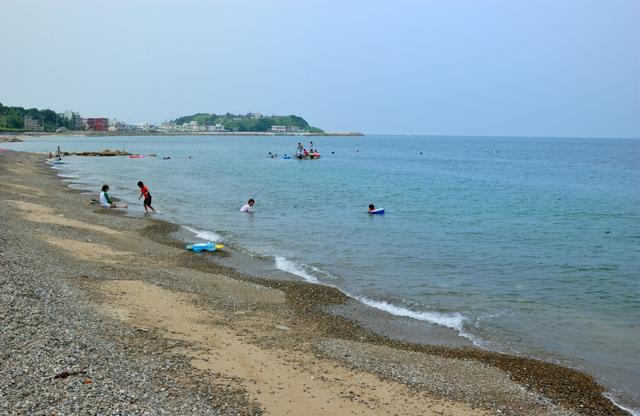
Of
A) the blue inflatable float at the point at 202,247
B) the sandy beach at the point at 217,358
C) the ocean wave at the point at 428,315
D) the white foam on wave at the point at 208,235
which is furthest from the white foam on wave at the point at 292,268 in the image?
the white foam on wave at the point at 208,235

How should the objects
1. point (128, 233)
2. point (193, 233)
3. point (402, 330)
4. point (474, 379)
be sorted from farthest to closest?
point (193, 233)
point (128, 233)
point (402, 330)
point (474, 379)

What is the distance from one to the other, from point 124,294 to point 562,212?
106 feet

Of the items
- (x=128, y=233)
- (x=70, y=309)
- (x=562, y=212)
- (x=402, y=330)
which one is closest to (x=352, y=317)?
(x=402, y=330)

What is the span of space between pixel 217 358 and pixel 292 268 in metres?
9.33

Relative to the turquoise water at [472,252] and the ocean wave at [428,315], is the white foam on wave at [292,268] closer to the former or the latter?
the turquoise water at [472,252]

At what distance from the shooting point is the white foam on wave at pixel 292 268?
720 inches

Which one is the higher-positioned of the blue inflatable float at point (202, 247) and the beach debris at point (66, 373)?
the beach debris at point (66, 373)

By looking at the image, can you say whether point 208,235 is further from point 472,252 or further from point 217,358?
point 217,358

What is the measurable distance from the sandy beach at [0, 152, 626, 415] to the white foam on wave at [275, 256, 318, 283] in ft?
4.27

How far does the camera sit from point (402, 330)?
1364 centimetres

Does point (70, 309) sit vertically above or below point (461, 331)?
above

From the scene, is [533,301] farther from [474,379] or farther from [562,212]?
[562,212]

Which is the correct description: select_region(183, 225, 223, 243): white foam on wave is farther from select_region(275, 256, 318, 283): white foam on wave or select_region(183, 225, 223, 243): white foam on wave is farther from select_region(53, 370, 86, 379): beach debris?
select_region(53, 370, 86, 379): beach debris

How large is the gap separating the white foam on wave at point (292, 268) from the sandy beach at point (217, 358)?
1.30 metres
